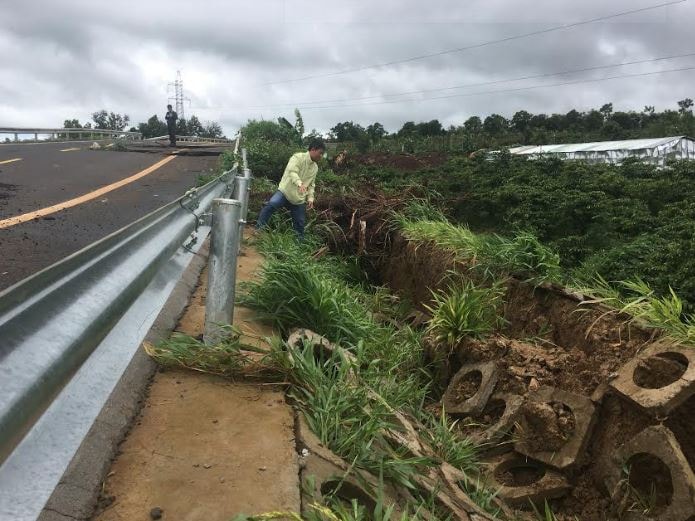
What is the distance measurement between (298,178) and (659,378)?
5286 mm

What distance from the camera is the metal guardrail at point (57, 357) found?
113cm

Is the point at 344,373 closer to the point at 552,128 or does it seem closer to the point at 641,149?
the point at 641,149

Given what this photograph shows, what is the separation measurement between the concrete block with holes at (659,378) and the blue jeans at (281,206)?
4.85 m

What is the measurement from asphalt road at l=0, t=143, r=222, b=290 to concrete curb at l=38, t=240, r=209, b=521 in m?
2.19

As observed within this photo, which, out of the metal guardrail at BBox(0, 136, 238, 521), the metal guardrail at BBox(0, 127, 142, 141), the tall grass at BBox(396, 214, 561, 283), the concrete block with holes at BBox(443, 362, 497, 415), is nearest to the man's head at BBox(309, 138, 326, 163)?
the tall grass at BBox(396, 214, 561, 283)

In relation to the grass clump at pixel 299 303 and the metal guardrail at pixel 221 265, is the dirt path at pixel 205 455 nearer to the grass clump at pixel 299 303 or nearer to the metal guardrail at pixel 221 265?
the metal guardrail at pixel 221 265

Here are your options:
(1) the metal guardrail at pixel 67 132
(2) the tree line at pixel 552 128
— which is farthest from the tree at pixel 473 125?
(1) the metal guardrail at pixel 67 132

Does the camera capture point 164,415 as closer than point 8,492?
No

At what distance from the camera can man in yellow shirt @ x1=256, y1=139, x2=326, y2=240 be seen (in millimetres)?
8172

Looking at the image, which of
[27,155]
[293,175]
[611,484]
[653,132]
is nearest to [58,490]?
[611,484]

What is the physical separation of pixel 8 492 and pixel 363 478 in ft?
6.25

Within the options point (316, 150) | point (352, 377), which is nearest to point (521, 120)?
point (316, 150)

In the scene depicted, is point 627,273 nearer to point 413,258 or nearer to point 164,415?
point 413,258

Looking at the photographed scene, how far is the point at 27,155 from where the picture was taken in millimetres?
15867
